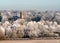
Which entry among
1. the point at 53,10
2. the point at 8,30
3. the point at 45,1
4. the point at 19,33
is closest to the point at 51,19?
the point at 53,10

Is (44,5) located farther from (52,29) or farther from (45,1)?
(52,29)

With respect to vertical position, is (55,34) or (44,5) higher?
(44,5)

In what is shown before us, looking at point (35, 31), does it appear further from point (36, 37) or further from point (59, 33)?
point (59, 33)

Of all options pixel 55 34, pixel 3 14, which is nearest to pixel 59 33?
pixel 55 34

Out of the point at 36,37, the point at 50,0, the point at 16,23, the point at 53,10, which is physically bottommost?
the point at 36,37

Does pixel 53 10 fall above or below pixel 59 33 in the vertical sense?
above

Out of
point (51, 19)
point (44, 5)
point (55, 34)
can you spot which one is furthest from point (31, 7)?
point (55, 34)

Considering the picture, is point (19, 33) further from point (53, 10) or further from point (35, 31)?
point (53, 10)
